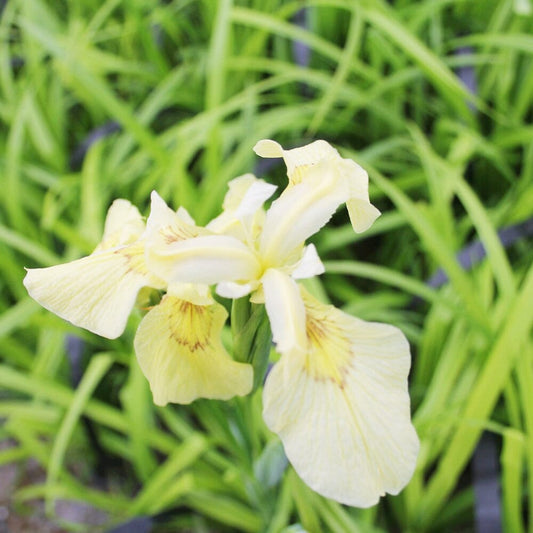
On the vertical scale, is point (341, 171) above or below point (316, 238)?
above

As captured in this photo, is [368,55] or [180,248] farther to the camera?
[368,55]

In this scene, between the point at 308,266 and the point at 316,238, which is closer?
the point at 308,266

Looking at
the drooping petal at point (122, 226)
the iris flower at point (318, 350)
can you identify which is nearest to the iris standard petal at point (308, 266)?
the iris flower at point (318, 350)

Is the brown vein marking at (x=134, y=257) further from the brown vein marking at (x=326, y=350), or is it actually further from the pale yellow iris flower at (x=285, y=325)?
the brown vein marking at (x=326, y=350)

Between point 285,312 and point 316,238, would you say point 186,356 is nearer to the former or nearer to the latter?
point 285,312

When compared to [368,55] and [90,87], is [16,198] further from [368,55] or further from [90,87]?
[368,55]

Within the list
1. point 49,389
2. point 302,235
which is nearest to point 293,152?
point 302,235

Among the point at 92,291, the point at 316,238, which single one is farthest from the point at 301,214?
the point at 316,238
